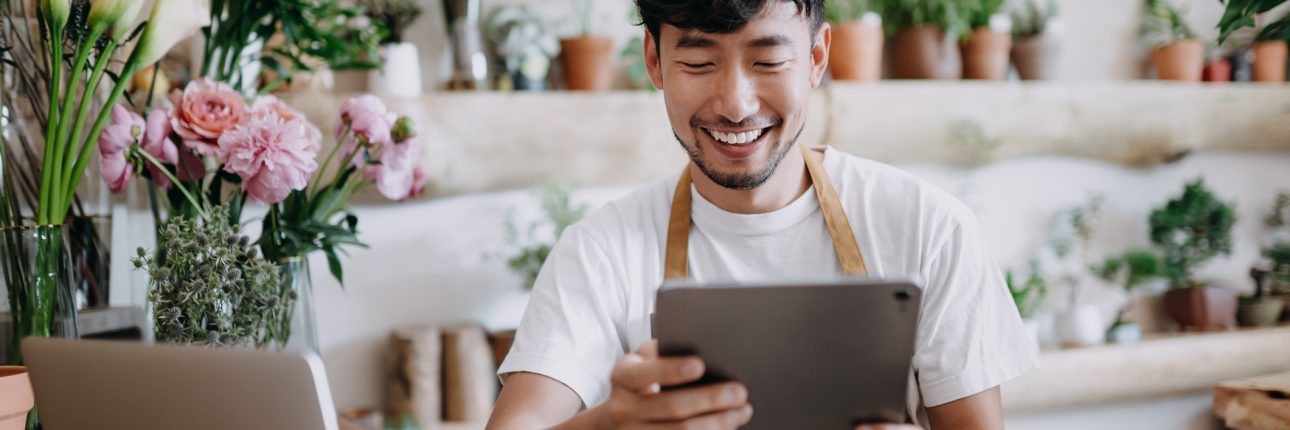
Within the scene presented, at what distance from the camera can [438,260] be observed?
2.39 metres

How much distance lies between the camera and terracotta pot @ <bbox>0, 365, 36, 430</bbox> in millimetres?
1039

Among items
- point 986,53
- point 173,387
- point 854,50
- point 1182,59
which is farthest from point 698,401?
point 1182,59

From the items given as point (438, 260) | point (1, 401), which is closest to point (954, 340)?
point (1, 401)

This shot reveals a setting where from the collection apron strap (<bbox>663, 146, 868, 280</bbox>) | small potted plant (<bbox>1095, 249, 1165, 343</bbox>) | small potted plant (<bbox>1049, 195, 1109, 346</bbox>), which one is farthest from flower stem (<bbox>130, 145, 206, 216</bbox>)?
small potted plant (<bbox>1095, 249, 1165, 343</bbox>)

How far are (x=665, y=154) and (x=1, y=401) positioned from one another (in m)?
1.57

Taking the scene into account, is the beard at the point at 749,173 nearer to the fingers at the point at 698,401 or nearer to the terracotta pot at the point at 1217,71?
the fingers at the point at 698,401

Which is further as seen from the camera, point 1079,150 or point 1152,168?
point 1152,168

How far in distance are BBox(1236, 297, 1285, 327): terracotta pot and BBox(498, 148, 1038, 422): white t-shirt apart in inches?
85.1

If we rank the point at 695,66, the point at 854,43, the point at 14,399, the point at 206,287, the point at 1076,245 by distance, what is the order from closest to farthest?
the point at 14,399 → the point at 206,287 → the point at 695,66 → the point at 854,43 → the point at 1076,245

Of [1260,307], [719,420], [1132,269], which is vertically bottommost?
[1260,307]

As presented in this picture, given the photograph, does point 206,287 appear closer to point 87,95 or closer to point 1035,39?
point 87,95

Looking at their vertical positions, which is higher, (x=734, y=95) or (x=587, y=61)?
(x=587, y=61)

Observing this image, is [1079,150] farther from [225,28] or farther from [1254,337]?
[225,28]

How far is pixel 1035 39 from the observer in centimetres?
281
